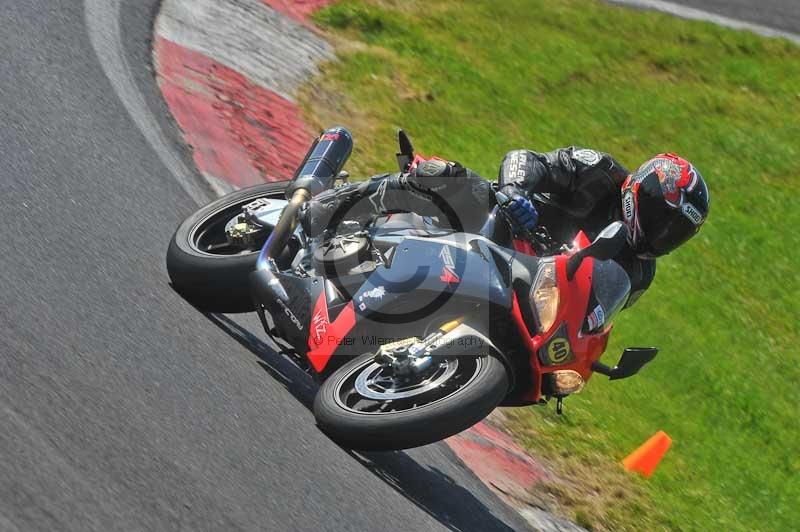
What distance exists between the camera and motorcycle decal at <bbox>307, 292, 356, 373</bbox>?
18.5 ft

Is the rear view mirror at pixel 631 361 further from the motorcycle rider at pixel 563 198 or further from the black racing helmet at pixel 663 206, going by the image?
the black racing helmet at pixel 663 206

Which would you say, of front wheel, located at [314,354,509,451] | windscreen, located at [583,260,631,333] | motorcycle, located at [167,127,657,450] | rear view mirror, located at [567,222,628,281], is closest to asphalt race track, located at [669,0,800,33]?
motorcycle, located at [167,127,657,450]

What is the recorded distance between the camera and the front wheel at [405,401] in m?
4.93

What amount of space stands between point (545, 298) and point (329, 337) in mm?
1074

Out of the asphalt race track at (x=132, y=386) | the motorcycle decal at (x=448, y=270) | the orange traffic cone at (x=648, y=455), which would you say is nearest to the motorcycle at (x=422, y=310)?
the motorcycle decal at (x=448, y=270)

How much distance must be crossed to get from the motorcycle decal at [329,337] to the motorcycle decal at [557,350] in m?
0.94

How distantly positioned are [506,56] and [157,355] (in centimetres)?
982

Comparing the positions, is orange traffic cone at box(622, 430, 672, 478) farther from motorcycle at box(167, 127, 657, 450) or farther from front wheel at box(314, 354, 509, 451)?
front wheel at box(314, 354, 509, 451)

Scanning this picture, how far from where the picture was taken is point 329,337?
223 inches

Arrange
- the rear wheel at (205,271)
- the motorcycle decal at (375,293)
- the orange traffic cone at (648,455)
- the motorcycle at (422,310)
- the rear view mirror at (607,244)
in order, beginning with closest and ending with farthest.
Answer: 1. the motorcycle at (422,310)
2. the rear view mirror at (607,244)
3. the motorcycle decal at (375,293)
4. the rear wheel at (205,271)
5. the orange traffic cone at (648,455)

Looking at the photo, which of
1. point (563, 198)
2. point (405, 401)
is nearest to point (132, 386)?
point (405, 401)

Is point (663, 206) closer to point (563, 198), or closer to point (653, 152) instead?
point (563, 198)

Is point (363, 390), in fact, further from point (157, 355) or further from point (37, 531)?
point (37, 531)

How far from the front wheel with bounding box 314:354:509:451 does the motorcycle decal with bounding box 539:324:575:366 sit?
288 mm
